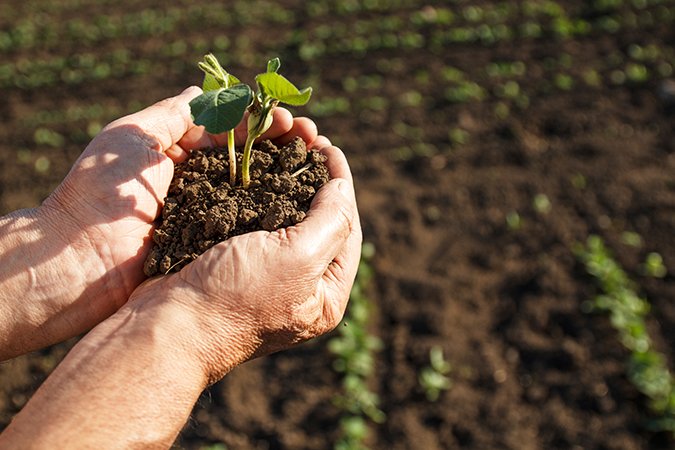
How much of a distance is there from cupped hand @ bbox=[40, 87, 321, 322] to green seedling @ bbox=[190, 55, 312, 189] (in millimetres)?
412

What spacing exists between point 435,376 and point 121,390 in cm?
265

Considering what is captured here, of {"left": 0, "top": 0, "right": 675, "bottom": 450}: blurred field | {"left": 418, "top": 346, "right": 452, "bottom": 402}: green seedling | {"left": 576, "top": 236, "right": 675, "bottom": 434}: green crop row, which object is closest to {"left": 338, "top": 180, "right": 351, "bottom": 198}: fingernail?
{"left": 0, "top": 0, "right": 675, "bottom": 450}: blurred field

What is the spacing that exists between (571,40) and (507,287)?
3.58 m

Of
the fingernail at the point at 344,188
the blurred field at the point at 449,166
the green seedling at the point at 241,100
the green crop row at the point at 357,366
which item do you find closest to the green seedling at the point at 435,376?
the blurred field at the point at 449,166

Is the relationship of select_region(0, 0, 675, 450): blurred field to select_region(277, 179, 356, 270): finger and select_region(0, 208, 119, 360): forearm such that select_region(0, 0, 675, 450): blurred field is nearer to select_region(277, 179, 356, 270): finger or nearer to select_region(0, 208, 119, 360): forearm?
select_region(0, 208, 119, 360): forearm

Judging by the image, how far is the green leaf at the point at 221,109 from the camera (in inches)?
84.4

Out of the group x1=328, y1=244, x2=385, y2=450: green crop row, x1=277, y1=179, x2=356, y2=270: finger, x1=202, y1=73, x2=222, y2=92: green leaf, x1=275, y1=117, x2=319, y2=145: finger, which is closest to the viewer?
x1=277, y1=179, x2=356, y2=270: finger

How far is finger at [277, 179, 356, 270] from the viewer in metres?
2.29

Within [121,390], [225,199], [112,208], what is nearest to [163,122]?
[112,208]

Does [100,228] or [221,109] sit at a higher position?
[221,109]

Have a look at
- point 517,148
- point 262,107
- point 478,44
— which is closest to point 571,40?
point 478,44

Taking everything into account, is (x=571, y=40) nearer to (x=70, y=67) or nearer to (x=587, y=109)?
(x=587, y=109)

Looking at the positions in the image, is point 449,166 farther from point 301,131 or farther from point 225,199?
point 225,199

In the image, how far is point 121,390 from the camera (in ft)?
6.57
